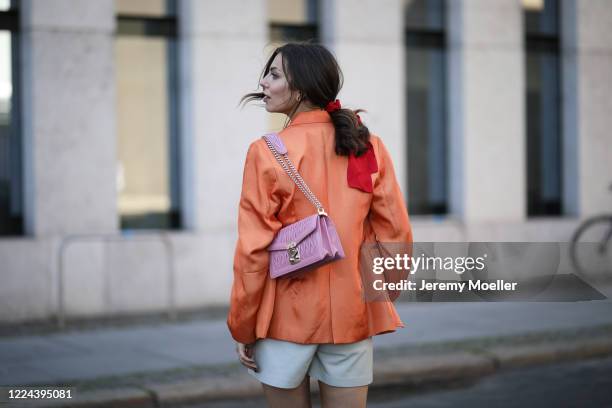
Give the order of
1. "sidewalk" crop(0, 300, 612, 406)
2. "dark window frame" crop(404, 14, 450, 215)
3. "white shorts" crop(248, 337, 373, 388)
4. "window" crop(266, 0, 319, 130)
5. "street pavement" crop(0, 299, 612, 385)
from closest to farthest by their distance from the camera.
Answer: "white shorts" crop(248, 337, 373, 388), "sidewalk" crop(0, 300, 612, 406), "street pavement" crop(0, 299, 612, 385), "window" crop(266, 0, 319, 130), "dark window frame" crop(404, 14, 450, 215)

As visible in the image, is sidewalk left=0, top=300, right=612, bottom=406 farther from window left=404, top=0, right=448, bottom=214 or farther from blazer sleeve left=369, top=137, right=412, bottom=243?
blazer sleeve left=369, top=137, right=412, bottom=243

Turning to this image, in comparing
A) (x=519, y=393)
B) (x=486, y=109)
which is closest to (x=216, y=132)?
(x=486, y=109)

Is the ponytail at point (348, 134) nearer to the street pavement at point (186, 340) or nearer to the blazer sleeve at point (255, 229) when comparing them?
the blazer sleeve at point (255, 229)

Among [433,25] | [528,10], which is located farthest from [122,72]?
[528,10]

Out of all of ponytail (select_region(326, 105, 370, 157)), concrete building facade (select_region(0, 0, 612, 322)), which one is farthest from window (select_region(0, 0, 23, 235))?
ponytail (select_region(326, 105, 370, 157))

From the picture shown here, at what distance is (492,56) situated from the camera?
12.6 metres

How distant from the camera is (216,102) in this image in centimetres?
1095

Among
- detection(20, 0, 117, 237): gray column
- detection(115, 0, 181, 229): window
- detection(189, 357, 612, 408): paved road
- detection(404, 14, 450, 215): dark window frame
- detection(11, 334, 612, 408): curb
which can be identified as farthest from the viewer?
detection(404, 14, 450, 215): dark window frame

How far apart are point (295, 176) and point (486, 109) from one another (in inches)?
381

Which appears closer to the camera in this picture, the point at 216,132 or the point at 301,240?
the point at 301,240

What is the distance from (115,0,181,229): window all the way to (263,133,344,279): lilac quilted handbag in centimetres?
777

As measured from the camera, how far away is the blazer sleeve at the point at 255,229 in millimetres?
3244

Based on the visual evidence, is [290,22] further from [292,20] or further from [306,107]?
[306,107]

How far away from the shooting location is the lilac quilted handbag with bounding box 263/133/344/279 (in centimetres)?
321
